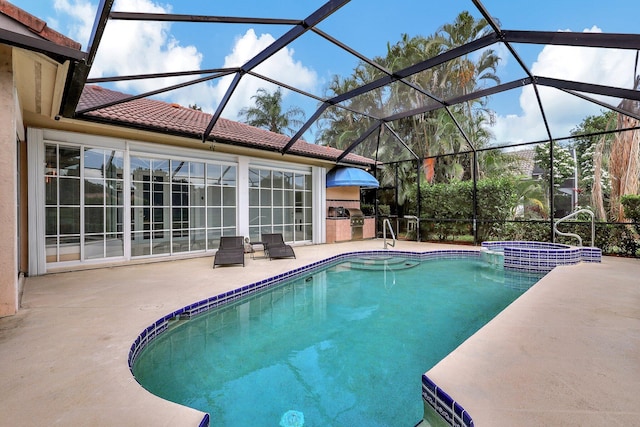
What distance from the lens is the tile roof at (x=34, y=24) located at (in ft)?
13.8

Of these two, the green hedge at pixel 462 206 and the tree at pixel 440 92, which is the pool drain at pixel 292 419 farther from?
the tree at pixel 440 92

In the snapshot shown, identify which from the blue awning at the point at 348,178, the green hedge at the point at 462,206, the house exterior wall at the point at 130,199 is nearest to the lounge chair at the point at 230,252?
the house exterior wall at the point at 130,199

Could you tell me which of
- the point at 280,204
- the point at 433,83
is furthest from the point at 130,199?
the point at 433,83

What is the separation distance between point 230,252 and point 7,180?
5975mm

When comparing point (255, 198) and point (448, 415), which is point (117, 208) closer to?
point (255, 198)

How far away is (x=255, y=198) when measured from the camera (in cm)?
1368

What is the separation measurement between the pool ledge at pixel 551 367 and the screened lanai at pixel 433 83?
5220mm

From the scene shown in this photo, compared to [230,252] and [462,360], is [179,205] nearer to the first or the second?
[230,252]

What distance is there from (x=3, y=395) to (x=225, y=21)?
637 centimetres

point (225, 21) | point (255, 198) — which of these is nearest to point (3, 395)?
point (225, 21)

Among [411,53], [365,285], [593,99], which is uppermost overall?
[411,53]

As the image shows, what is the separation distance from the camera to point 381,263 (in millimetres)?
12000

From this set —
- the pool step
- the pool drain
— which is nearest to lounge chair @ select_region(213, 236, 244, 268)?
the pool step

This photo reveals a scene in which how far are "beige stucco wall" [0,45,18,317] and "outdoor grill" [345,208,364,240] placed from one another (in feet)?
45.7
